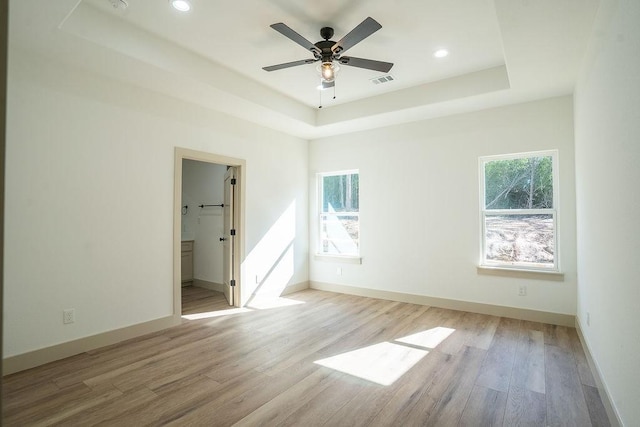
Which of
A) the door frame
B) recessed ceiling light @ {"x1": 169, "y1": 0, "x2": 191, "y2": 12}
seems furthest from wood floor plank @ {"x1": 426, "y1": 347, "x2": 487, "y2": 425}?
recessed ceiling light @ {"x1": 169, "y1": 0, "x2": 191, "y2": 12}

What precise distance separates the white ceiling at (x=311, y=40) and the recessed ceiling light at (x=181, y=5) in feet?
0.17

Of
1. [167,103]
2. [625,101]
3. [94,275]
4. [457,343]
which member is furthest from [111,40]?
[457,343]

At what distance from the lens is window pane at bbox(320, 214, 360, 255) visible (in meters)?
5.76

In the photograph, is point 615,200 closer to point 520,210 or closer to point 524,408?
point 524,408

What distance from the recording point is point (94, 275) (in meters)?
3.37

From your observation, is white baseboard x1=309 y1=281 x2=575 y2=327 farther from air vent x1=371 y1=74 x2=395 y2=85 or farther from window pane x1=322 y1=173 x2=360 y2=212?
air vent x1=371 y1=74 x2=395 y2=85

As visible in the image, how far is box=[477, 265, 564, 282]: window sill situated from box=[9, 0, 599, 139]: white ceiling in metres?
2.08

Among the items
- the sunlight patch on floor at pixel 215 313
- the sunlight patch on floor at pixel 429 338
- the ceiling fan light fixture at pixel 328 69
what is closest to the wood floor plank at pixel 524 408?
the sunlight patch on floor at pixel 429 338

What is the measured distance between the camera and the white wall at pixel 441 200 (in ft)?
13.2

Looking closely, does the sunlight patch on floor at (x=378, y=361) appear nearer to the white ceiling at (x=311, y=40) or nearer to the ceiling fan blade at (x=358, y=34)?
the ceiling fan blade at (x=358, y=34)

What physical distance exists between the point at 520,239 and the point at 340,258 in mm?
2669

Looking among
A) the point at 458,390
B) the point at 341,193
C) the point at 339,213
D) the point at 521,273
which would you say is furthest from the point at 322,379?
the point at 341,193

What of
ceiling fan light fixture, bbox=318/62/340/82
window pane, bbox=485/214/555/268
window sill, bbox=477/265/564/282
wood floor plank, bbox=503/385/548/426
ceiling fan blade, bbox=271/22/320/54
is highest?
ceiling fan blade, bbox=271/22/320/54

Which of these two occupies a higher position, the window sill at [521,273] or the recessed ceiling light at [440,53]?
the recessed ceiling light at [440,53]
